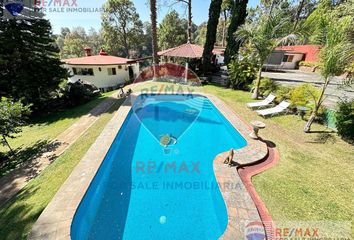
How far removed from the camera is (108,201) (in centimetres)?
610

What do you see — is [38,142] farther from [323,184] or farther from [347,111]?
[347,111]

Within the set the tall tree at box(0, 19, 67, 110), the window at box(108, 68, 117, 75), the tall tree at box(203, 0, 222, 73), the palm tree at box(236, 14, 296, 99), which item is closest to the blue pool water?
the palm tree at box(236, 14, 296, 99)

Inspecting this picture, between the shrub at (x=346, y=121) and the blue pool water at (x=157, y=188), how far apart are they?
4.72 m

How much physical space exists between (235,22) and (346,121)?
16.0 m

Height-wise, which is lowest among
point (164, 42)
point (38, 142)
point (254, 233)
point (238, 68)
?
point (38, 142)

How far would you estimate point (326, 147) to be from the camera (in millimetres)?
8406

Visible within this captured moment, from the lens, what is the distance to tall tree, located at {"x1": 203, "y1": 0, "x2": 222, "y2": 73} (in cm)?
2117

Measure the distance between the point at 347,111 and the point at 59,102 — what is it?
20973 millimetres

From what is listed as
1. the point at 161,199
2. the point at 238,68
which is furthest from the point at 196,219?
the point at 238,68

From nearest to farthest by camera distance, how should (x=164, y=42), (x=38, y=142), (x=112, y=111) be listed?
(x=38, y=142)
(x=112, y=111)
(x=164, y=42)

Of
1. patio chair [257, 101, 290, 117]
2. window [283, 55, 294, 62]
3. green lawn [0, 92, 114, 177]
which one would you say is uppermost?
window [283, 55, 294, 62]

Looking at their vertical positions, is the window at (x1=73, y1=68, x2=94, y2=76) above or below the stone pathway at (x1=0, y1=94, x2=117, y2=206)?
above

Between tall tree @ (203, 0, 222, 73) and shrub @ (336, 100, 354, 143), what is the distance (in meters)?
15.7

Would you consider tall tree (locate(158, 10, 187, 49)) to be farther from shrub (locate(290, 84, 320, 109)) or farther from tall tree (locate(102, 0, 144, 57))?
shrub (locate(290, 84, 320, 109))
